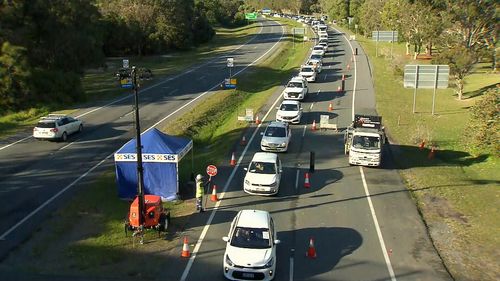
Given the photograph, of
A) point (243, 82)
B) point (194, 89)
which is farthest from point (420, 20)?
point (194, 89)

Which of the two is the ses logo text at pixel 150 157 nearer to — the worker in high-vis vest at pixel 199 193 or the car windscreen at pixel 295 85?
the worker in high-vis vest at pixel 199 193

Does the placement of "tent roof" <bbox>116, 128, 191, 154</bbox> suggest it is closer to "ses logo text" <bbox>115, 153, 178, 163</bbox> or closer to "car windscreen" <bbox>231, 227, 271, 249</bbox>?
"ses logo text" <bbox>115, 153, 178, 163</bbox>

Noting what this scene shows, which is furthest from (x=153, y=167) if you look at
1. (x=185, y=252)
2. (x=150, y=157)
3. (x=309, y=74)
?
(x=309, y=74)

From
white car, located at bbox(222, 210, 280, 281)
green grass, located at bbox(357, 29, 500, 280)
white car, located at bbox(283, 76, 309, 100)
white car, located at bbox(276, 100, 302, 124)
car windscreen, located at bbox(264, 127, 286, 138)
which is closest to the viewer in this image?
white car, located at bbox(222, 210, 280, 281)

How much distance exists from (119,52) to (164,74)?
22567 mm

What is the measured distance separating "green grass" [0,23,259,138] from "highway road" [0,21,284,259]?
255 cm

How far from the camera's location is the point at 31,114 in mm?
40031

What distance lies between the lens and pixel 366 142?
2591 cm

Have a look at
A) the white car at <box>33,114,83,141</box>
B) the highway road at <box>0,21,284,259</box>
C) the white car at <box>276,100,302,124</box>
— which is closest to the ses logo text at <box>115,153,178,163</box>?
the highway road at <box>0,21,284,259</box>

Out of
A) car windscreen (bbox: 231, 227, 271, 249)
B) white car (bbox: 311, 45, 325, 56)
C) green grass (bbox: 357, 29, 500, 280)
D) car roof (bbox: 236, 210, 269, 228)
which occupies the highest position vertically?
white car (bbox: 311, 45, 325, 56)

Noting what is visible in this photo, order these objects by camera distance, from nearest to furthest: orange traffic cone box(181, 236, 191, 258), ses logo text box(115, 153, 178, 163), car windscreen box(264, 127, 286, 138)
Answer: orange traffic cone box(181, 236, 191, 258)
ses logo text box(115, 153, 178, 163)
car windscreen box(264, 127, 286, 138)

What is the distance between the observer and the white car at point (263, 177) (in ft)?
70.0

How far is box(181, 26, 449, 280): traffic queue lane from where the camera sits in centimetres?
1530

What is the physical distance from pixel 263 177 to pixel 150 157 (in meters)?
4.92
